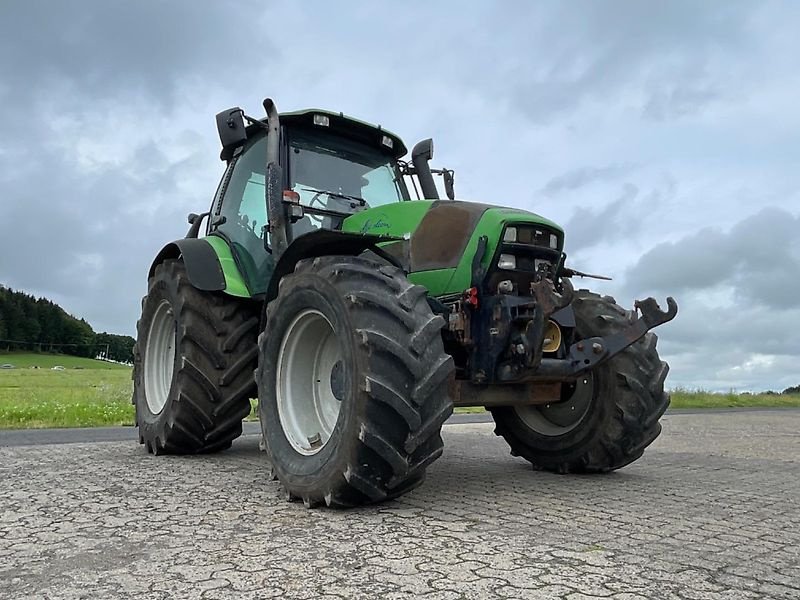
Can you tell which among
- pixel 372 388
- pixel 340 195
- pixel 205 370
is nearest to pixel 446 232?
pixel 340 195

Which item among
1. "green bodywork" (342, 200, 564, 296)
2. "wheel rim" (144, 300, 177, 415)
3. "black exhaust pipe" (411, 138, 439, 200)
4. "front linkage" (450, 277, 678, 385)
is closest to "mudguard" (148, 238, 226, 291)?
"wheel rim" (144, 300, 177, 415)

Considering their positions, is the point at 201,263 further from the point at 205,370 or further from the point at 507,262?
the point at 507,262

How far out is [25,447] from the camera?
720cm

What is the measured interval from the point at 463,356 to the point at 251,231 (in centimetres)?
249

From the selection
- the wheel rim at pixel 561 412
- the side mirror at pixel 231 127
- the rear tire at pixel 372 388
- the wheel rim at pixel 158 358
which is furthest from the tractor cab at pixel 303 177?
the wheel rim at pixel 561 412

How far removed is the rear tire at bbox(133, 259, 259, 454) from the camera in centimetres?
593

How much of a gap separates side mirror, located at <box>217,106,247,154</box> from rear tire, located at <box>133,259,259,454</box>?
1301 millimetres

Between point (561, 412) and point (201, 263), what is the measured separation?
3.19 metres

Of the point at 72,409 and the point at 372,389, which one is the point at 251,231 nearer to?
the point at 372,389

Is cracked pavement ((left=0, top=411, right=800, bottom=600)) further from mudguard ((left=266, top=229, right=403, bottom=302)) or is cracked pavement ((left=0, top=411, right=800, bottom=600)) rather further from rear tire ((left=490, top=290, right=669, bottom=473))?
mudguard ((left=266, top=229, right=403, bottom=302))

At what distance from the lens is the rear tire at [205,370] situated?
19.5 ft

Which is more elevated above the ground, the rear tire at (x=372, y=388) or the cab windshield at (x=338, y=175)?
the cab windshield at (x=338, y=175)

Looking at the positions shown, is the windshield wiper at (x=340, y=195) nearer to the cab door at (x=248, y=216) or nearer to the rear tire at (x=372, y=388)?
the cab door at (x=248, y=216)

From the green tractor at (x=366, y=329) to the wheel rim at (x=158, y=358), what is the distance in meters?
0.02
